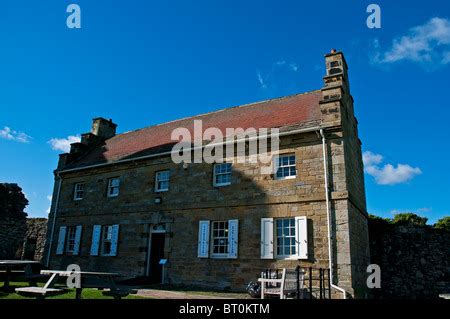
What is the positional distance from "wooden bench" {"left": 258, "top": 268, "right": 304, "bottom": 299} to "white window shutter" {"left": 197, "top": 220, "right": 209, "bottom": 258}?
11.4 ft

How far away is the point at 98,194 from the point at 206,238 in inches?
297

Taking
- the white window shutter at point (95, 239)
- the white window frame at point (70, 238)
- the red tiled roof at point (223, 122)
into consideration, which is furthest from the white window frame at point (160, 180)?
the white window frame at point (70, 238)

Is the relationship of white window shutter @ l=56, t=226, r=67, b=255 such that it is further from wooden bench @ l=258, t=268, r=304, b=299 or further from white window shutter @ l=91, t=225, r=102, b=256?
wooden bench @ l=258, t=268, r=304, b=299

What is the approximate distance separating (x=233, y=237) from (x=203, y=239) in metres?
1.39

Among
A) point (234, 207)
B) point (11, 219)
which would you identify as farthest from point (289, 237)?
point (11, 219)

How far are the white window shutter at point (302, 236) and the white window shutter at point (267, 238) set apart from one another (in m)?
0.99

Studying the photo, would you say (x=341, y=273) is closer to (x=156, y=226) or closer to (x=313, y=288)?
(x=313, y=288)

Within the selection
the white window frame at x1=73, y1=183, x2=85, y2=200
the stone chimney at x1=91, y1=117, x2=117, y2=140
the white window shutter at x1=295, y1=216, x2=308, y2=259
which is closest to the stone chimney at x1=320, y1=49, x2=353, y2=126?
the white window shutter at x1=295, y1=216, x2=308, y2=259

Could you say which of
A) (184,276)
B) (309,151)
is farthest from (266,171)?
A: (184,276)

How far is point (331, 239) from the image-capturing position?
11.7m

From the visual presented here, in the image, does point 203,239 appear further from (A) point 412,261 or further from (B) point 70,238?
(B) point 70,238

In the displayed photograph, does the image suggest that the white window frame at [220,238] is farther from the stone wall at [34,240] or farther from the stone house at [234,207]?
the stone wall at [34,240]

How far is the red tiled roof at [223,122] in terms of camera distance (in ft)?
48.5

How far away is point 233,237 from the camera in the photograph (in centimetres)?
1343
